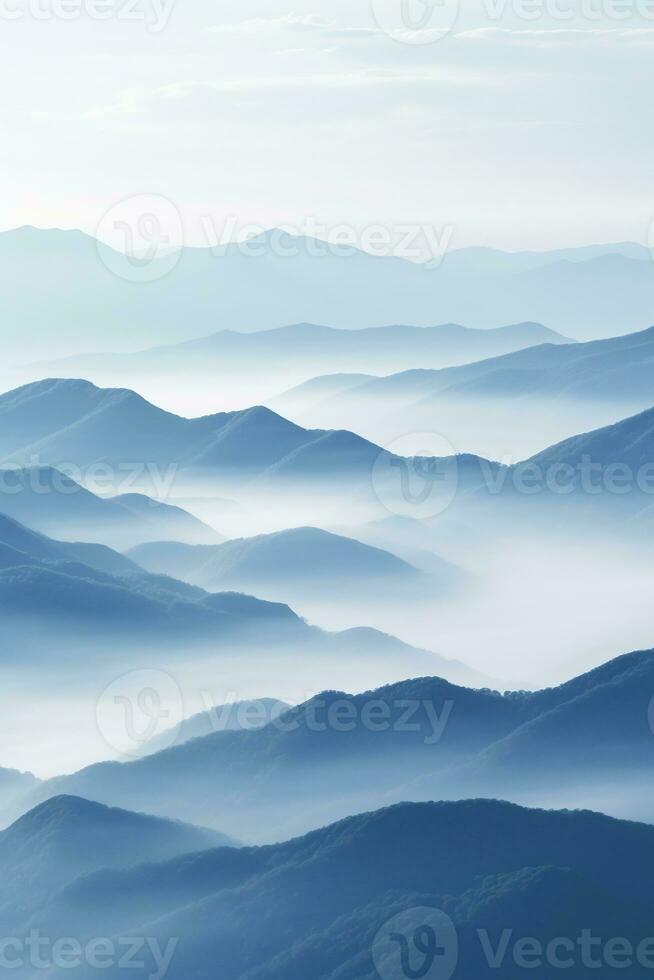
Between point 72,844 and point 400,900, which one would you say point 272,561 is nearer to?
point 72,844

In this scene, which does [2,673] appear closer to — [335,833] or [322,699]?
[322,699]

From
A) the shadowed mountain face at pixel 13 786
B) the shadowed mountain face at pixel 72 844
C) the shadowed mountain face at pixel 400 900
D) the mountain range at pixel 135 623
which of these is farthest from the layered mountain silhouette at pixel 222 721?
the mountain range at pixel 135 623

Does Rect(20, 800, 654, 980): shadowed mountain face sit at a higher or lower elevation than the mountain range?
lower

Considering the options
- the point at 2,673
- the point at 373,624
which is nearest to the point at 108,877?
the point at 2,673

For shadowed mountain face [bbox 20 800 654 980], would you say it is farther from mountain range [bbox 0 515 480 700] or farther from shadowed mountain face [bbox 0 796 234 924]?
mountain range [bbox 0 515 480 700]

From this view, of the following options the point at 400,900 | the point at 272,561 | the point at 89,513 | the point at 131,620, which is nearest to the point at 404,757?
the point at 400,900

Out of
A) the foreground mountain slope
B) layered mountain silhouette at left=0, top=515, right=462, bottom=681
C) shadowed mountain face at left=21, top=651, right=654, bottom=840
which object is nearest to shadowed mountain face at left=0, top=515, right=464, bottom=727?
layered mountain silhouette at left=0, top=515, right=462, bottom=681

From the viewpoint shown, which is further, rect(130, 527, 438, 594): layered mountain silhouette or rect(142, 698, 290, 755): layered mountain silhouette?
rect(130, 527, 438, 594): layered mountain silhouette
